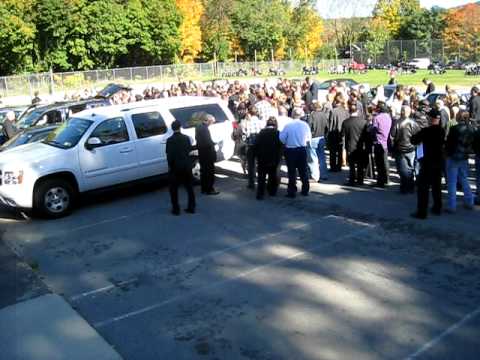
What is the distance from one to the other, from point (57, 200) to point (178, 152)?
9.02 feet

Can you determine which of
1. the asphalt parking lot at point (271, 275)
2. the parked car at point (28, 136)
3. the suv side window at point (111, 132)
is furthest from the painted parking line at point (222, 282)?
the parked car at point (28, 136)

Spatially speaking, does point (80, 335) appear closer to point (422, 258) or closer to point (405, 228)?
point (422, 258)

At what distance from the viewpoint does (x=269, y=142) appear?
1102cm

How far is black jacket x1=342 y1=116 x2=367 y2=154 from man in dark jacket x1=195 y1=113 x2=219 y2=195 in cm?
288

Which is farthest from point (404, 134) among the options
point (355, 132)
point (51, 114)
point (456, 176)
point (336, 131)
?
point (51, 114)

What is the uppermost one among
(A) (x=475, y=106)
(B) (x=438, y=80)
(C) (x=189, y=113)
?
(B) (x=438, y=80)

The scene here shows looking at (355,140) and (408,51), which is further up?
(408,51)

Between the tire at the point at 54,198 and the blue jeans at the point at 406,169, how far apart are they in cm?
658

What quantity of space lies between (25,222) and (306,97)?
1027cm

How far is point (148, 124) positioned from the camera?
1212cm

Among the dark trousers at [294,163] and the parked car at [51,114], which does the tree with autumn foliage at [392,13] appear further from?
the dark trousers at [294,163]

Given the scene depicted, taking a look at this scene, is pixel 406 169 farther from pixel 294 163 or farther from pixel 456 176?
pixel 294 163

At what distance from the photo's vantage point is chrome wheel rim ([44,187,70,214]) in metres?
10.7

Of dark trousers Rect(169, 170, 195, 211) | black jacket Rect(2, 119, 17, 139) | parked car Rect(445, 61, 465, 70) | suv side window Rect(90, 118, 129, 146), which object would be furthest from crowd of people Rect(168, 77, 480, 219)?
parked car Rect(445, 61, 465, 70)
